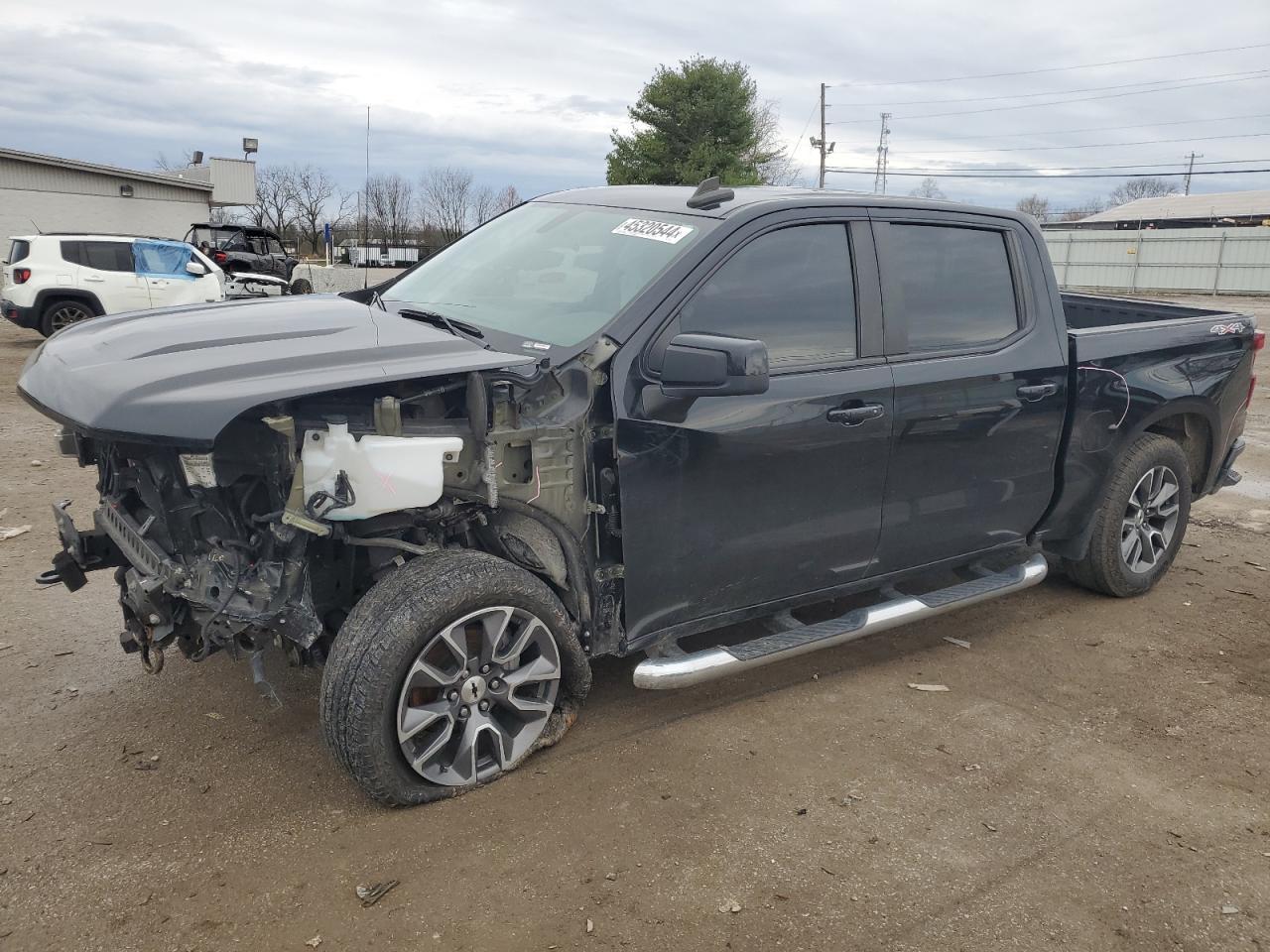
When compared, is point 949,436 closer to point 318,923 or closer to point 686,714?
point 686,714

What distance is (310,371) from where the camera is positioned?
109 inches

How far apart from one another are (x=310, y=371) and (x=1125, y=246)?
41411mm

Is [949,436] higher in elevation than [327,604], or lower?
higher

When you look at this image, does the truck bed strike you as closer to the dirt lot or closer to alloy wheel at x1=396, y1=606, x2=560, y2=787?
the dirt lot

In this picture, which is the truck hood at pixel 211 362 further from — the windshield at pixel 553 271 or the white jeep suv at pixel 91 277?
the white jeep suv at pixel 91 277

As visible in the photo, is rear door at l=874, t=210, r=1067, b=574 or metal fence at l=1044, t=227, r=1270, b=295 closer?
rear door at l=874, t=210, r=1067, b=574

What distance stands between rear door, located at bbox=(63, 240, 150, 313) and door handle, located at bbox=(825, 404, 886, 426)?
13885 millimetres

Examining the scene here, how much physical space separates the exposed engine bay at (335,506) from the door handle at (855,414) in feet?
2.96

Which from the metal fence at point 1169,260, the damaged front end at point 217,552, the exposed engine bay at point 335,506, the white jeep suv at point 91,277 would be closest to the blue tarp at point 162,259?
the white jeep suv at point 91,277

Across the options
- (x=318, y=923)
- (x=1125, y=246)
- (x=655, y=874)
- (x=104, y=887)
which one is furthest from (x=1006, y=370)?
(x=1125, y=246)

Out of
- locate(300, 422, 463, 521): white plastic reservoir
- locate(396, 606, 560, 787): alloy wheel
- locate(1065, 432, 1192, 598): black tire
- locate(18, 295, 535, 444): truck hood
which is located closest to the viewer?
locate(18, 295, 535, 444): truck hood

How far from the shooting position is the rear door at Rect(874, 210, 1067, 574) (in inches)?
151

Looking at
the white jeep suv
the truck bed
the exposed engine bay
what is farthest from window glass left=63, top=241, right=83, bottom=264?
the truck bed

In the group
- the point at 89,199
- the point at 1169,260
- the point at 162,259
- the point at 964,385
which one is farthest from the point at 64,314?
the point at 1169,260
